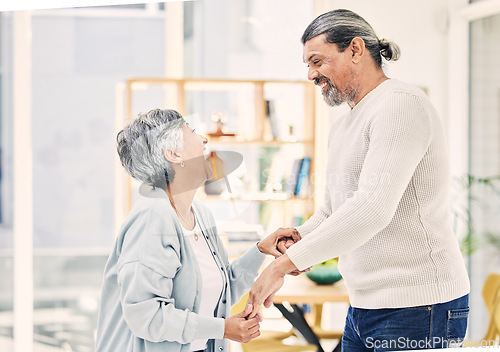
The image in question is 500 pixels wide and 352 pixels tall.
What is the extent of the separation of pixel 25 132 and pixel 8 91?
27cm

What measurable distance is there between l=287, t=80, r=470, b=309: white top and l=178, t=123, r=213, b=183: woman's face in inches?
11.8

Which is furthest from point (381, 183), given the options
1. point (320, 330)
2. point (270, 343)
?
point (320, 330)

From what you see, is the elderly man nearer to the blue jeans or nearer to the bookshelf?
the blue jeans

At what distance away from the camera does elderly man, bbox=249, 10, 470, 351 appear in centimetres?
111

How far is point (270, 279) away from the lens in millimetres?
1199

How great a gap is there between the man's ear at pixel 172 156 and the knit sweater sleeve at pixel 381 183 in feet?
1.12

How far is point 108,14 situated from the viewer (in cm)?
285

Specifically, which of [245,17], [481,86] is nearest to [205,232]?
[245,17]

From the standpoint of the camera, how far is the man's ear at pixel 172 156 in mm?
1245

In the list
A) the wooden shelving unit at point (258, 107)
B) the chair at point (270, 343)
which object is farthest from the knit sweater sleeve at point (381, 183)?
the chair at point (270, 343)

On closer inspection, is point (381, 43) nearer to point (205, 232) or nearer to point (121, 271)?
point (205, 232)

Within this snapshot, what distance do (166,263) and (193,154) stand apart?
0.86 ft

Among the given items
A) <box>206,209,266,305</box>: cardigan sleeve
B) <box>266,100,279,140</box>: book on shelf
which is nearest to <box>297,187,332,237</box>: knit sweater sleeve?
<box>206,209,266,305</box>: cardigan sleeve

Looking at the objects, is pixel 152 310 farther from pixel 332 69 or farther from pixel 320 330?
pixel 320 330
